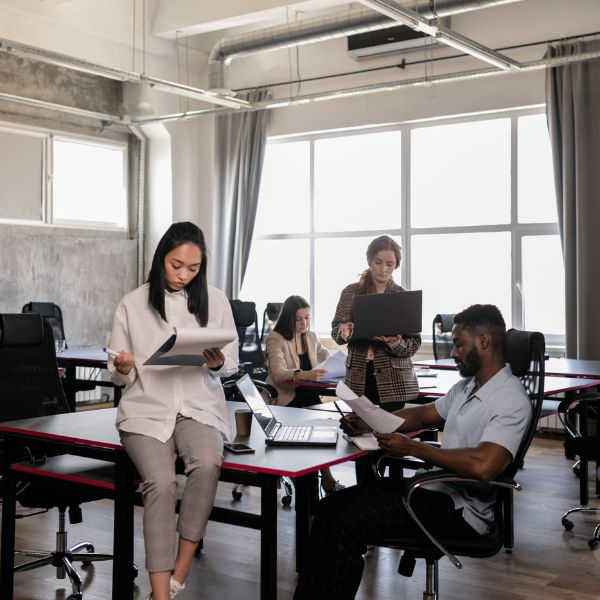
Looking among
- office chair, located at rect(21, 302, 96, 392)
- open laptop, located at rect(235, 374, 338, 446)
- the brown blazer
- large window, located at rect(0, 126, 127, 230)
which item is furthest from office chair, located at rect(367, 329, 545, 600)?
large window, located at rect(0, 126, 127, 230)

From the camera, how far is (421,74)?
8.03 meters

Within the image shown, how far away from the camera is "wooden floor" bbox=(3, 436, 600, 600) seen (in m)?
3.48

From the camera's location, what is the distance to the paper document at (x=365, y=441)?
282 centimetres

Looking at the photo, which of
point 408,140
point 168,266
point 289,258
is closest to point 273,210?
point 289,258

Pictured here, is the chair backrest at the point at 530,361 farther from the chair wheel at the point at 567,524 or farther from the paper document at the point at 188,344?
the chair wheel at the point at 567,524

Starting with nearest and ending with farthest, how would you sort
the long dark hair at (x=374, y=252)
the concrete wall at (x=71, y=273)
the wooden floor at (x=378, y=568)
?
the wooden floor at (x=378, y=568), the long dark hair at (x=374, y=252), the concrete wall at (x=71, y=273)

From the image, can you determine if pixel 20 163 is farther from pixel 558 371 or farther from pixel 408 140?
pixel 558 371

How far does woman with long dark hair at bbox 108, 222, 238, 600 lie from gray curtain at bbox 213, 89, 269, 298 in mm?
5983

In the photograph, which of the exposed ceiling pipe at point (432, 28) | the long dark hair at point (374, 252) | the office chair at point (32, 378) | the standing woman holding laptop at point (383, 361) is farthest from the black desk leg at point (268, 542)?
the exposed ceiling pipe at point (432, 28)

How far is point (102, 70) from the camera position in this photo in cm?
710

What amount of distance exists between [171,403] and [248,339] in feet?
18.6

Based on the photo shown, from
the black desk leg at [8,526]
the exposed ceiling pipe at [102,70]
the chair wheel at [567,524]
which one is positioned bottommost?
the chair wheel at [567,524]

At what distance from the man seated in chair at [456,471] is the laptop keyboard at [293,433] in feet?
0.83

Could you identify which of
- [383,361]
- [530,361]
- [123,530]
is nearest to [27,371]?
[123,530]
